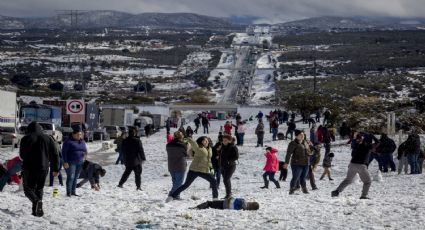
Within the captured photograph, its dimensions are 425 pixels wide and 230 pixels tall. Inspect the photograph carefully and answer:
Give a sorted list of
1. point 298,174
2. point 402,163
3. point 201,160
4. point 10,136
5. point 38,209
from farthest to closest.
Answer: point 10,136 < point 402,163 < point 298,174 < point 201,160 < point 38,209

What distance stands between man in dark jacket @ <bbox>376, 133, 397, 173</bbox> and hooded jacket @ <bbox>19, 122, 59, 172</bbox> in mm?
14129

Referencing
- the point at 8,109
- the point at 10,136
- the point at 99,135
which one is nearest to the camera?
the point at 10,136

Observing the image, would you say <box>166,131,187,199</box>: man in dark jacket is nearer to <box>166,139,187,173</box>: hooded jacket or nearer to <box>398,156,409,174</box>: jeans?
<box>166,139,187,173</box>: hooded jacket

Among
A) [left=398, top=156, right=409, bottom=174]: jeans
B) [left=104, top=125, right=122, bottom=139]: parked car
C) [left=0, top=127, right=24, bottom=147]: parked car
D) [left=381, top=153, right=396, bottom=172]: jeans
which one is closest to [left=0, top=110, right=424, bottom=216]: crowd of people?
[left=398, top=156, right=409, bottom=174]: jeans

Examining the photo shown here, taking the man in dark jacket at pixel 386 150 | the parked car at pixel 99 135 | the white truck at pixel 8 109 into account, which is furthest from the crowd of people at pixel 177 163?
the parked car at pixel 99 135

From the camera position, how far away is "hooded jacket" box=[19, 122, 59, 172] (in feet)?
39.7

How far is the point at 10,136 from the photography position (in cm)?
3825

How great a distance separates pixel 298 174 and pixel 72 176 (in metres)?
5.15

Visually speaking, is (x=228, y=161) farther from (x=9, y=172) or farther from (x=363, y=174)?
(x=9, y=172)

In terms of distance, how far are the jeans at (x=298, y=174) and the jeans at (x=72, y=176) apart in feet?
15.7

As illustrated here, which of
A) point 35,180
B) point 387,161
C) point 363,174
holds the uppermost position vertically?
point 35,180

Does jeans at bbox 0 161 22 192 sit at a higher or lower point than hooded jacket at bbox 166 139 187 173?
lower

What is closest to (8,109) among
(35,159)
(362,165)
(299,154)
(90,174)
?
(90,174)

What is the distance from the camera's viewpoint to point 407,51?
590ft
